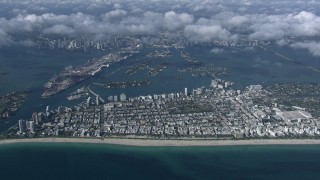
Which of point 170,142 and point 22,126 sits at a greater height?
point 22,126

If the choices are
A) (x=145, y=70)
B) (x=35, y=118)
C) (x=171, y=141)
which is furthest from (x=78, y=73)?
(x=171, y=141)

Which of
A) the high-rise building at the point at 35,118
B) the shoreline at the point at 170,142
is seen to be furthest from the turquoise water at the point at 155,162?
the high-rise building at the point at 35,118

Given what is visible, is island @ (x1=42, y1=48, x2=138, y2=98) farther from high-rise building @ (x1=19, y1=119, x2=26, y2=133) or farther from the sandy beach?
the sandy beach

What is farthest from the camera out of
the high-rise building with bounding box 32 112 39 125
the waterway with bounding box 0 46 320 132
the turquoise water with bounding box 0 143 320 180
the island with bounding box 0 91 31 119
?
the waterway with bounding box 0 46 320 132

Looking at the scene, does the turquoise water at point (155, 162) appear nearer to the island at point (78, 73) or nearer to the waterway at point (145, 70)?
the waterway at point (145, 70)

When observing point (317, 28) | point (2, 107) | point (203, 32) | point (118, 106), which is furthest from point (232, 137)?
point (317, 28)

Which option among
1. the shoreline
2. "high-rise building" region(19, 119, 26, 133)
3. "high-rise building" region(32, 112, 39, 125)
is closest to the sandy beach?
the shoreline

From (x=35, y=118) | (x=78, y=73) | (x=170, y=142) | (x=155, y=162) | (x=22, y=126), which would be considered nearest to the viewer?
(x=155, y=162)

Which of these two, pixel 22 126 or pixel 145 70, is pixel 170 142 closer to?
pixel 22 126

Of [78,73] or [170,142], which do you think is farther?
[78,73]
